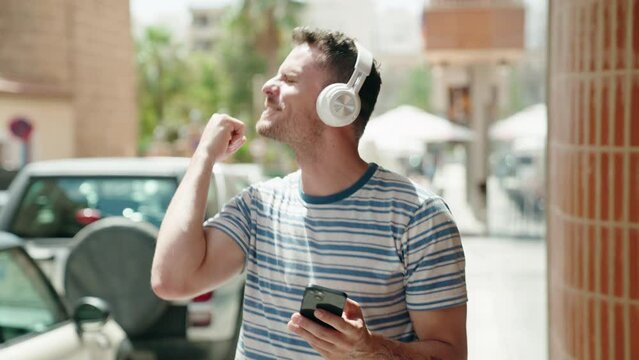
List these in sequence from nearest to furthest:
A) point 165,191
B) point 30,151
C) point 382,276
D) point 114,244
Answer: point 382,276 → point 114,244 → point 165,191 → point 30,151

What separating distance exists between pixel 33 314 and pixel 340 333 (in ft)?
8.65

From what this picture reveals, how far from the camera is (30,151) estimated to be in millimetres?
29188

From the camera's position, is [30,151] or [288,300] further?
[30,151]

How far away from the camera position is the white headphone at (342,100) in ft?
7.49

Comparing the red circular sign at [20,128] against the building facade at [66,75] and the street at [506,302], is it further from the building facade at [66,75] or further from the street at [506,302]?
the street at [506,302]

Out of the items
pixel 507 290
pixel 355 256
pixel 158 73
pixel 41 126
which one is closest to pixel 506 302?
pixel 507 290

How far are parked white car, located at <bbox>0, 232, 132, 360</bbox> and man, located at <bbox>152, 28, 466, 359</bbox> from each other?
6.17 ft

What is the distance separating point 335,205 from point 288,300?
23 cm

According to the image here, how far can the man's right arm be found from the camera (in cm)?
236

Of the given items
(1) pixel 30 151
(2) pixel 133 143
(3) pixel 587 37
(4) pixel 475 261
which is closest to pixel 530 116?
(4) pixel 475 261

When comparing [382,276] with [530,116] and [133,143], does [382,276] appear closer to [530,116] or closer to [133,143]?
[530,116]

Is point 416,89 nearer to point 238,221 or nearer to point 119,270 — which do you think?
point 119,270

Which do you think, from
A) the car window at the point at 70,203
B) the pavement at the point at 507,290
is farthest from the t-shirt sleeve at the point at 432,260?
the car window at the point at 70,203

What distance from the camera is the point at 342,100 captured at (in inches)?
90.1
